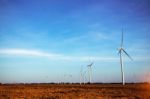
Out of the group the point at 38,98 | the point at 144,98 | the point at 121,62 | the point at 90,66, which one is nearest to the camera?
the point at 144,98

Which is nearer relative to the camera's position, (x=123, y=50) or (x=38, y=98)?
(x=38, y=98)

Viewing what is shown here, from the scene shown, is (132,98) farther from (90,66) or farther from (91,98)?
(90,66)

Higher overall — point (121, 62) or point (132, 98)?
point (121, 62)

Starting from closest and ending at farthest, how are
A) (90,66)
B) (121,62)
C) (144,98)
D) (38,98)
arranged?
(144,98), (38,98), (121,62), (90,66)

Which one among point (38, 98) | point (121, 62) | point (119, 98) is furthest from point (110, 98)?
point (121, 62)

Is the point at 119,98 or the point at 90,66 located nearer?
the point at 119,98

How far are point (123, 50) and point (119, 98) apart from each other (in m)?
46.2

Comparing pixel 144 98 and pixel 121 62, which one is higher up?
pixel 121 62

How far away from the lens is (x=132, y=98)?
3938 centimetres

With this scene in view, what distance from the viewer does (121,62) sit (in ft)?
276

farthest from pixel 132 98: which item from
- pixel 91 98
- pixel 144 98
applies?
pixel 91 98

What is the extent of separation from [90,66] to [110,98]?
86809mm

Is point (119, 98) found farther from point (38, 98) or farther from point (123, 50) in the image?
point (123, 50)

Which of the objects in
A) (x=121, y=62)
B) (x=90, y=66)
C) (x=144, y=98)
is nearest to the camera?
(x=144, y=98)
